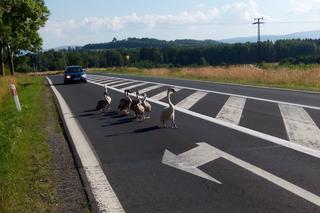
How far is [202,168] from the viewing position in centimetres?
688

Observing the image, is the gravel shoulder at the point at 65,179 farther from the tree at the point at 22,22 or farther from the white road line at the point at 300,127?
the tree at the point at 22,22

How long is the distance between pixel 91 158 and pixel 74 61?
13279 cm

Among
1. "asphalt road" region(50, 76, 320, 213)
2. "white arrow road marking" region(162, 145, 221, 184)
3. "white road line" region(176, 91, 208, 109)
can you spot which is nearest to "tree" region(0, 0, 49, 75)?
"white road line" region(176, 91, 208, 109)

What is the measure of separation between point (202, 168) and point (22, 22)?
4018 centimetres

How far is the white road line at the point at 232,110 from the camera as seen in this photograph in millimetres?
11633

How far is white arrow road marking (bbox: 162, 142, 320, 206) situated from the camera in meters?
5.55

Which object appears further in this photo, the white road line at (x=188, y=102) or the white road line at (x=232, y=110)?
the white road line at (x=188, y=102)

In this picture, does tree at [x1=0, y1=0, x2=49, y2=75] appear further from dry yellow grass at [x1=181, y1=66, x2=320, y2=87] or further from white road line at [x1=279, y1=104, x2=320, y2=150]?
white road line at [x1=279, y1=104, x2=320, y2=150]

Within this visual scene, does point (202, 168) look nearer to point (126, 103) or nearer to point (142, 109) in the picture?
point (142, 109)

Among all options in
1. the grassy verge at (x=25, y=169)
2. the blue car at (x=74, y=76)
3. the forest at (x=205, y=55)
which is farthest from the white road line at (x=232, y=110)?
the forest at (x=205, y=55)

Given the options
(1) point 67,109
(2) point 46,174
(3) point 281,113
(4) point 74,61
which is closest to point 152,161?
(2) point 46,174

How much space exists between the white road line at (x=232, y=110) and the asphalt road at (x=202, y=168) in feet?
0.88

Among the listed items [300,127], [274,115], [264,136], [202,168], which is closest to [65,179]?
[202,168]

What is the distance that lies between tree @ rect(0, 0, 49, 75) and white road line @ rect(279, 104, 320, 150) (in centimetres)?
3175
